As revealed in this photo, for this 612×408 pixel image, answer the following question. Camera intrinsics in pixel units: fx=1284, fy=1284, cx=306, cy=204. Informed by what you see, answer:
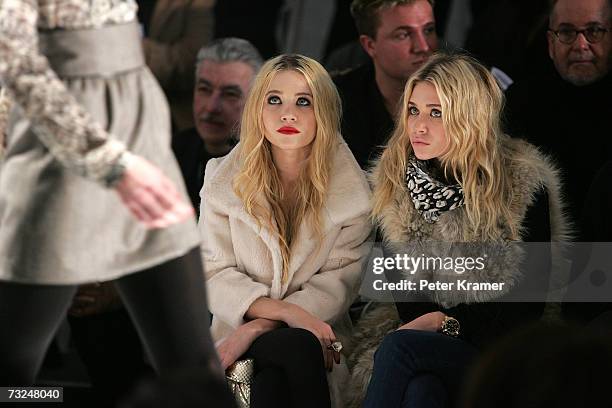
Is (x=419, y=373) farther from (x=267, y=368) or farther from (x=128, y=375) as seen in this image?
(x=128, y=375)

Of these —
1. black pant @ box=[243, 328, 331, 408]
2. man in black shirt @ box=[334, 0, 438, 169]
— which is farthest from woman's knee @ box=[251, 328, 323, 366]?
man in black shirt @ box=[334, 0, 438, 169]

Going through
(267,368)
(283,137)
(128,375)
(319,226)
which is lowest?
(128,375)

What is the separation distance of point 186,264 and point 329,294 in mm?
1108

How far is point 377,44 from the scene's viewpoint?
4.11 m

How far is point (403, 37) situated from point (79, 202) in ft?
6.19

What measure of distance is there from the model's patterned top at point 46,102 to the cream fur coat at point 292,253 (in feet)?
3.85

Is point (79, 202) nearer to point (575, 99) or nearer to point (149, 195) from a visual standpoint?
point (149, 195)

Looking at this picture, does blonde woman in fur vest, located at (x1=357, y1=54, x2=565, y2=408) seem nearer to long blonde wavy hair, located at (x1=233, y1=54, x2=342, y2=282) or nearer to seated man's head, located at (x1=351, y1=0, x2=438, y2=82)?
long blonde wavy hair, located at (x1=233, y1=54, x2=342, y2=282)

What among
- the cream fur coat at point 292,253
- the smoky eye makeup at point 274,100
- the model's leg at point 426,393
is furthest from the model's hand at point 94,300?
the model's leg at point 426,393

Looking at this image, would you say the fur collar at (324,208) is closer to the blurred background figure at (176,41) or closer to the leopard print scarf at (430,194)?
the leopard print scarf at (430,194)

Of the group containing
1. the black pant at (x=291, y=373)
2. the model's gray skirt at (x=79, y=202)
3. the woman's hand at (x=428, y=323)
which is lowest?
the black pant at (x=291, y=373)

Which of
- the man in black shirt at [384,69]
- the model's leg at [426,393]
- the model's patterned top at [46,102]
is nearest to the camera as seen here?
the model's patterned top at [46,102]

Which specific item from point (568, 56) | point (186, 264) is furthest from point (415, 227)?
point (186, 264)

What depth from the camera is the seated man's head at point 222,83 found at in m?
3.98
